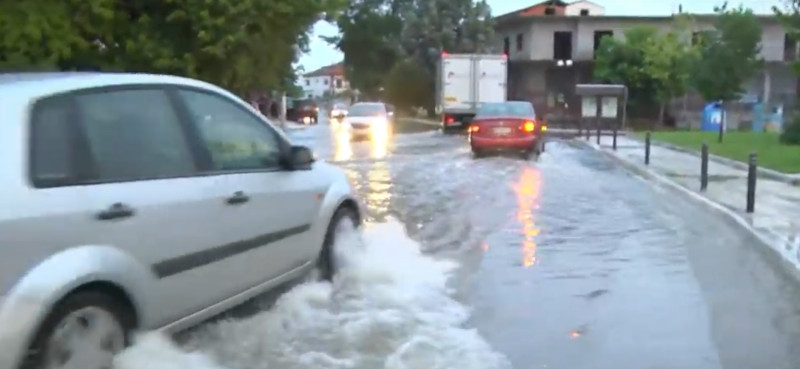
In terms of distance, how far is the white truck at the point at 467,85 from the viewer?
4216 centimetres

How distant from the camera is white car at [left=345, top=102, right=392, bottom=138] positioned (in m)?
39.8

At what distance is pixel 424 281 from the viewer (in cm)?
845

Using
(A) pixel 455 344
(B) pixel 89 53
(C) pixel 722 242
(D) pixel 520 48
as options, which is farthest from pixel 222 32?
(D) pixel 520 48

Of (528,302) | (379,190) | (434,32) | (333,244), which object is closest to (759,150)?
(379,190)

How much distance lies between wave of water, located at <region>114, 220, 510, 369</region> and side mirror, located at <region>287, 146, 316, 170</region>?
3.35 ft

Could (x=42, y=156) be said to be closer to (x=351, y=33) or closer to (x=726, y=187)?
(x=726, y=187)

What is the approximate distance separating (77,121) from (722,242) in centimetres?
798

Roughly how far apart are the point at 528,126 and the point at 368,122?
16.7 meters

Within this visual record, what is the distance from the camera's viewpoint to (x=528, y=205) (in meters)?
14.4

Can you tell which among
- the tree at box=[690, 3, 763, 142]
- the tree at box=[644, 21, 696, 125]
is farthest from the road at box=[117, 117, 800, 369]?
the tree at box=[644, 21, 696, 125]

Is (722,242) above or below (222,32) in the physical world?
below

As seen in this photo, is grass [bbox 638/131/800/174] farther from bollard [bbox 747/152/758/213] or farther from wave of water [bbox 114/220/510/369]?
wave of water [bbox 114/220/510/369]

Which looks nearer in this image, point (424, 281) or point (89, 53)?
point (424, 281)

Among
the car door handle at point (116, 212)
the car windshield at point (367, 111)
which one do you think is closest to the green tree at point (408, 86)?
the car windshield at point (367, 111)
